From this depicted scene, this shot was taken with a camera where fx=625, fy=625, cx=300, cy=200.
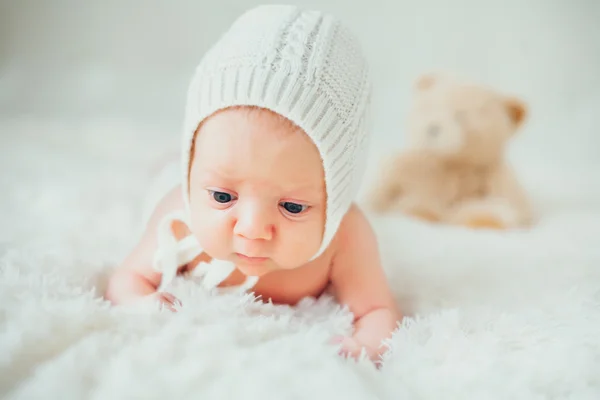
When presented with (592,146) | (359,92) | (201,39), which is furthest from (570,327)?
(201,39)

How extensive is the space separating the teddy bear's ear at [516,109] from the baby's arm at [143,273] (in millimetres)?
926

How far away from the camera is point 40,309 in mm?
752

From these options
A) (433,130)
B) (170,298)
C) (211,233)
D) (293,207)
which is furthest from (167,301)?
(433,130)

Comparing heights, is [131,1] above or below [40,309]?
above

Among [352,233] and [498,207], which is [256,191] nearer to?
[352,233]

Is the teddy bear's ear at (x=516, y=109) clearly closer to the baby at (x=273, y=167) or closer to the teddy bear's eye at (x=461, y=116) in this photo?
the teddy bear's eye at (x=461, y=116)

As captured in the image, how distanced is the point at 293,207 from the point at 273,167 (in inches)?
3.1

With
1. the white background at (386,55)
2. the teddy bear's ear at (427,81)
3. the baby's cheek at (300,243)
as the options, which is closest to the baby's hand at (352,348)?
the baby's cheek at (300,243)

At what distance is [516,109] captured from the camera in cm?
161

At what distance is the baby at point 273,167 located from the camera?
835 millimetres

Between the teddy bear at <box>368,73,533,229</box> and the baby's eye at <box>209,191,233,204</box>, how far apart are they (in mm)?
749

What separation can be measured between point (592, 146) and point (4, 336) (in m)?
1.90

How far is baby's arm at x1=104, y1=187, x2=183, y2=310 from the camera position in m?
0.93

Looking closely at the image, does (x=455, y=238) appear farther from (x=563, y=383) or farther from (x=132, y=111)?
(x=132, y=111)
